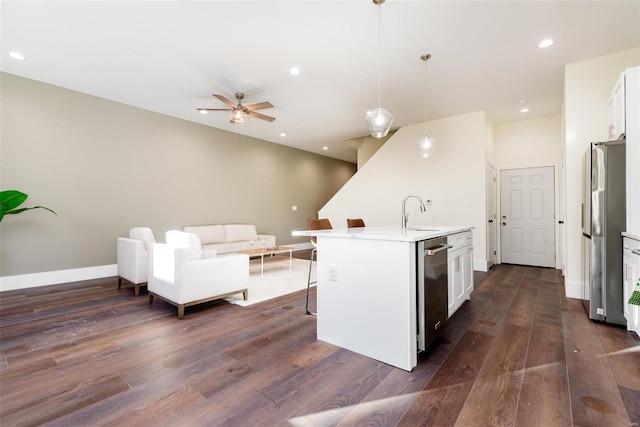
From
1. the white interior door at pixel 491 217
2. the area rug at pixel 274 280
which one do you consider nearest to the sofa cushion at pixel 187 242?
the area rug at pixel 274 280

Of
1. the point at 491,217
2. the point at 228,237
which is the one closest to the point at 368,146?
the point at 491,217

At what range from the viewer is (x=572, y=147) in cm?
A: 346

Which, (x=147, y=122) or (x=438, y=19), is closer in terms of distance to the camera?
(x=438, y=19)

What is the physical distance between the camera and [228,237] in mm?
6262

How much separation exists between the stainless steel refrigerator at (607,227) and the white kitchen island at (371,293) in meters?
1.70

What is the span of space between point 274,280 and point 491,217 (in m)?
4.38

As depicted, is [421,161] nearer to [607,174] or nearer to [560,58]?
[560,58]

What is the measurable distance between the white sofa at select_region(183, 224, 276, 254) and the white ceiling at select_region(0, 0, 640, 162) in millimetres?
2466

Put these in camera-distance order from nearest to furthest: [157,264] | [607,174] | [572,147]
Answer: [607,174] → [157,264] → [572,147]

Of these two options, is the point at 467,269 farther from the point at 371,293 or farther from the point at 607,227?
the point at 371,293

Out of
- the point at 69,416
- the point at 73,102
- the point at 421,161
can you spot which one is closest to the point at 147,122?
the point at 73,102

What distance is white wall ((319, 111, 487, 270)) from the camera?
507 centimetres

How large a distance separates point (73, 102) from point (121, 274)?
2835 mm

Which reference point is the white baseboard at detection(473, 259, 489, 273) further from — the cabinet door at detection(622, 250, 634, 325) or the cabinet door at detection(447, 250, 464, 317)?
the cabinet door at detection(447, 250, 464, 317)
